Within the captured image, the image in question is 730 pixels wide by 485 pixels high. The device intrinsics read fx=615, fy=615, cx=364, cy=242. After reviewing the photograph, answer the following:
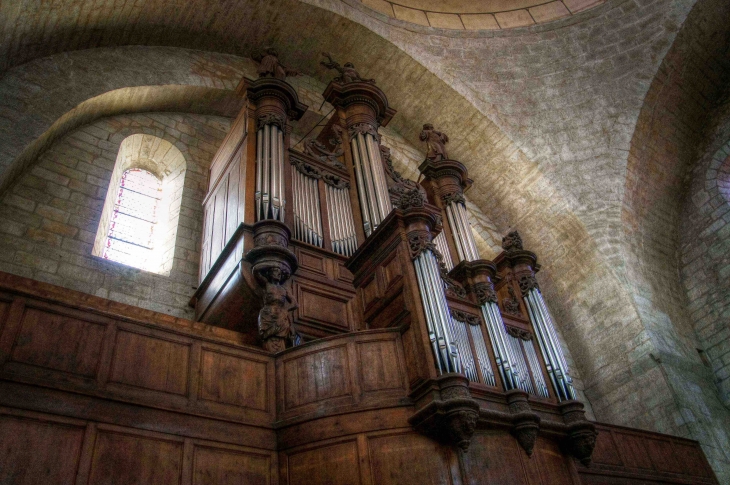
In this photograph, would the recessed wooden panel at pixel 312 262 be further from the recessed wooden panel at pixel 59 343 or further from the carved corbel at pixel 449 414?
the recessed wooden panel at pixel 59 343

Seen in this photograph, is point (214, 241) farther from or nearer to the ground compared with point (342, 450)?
farther from the ground

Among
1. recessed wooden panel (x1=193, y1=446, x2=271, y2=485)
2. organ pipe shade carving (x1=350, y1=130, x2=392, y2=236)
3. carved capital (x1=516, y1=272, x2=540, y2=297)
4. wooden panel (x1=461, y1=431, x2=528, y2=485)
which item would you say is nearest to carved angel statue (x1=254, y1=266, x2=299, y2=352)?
recessed wooden panel (x1=193, y1=446, x2=271, y2=485)

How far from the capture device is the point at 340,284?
8.30m

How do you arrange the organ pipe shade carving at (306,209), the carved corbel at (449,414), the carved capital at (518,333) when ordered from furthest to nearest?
1. the organ pipe shade carving at (306,209)
2. the carved capital at (518,333)
3. the carved corbel at (449,414)

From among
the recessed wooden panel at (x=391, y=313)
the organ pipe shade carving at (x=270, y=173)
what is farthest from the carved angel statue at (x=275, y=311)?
the organ pipe shade carving at (x=270, y=173)

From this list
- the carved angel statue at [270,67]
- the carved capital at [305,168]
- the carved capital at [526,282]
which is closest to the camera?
the carved capital at [526,282]

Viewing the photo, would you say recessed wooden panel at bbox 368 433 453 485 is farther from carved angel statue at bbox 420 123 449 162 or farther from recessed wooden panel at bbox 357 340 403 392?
carved angel statue at bbox 420 123 449 162

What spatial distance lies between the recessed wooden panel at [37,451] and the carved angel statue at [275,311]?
232 cm

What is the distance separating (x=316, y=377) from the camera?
6.29 metres

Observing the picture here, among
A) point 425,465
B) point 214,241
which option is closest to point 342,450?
point 425,465

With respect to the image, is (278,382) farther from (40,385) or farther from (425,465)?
(40,385)

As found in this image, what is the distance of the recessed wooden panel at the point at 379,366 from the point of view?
619 centimetres

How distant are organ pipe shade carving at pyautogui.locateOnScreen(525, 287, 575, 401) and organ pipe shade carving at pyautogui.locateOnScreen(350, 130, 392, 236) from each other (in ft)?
8.05

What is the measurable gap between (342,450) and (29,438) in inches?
104
